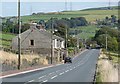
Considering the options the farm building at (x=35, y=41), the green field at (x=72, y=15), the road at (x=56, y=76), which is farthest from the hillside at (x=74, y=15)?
the road at (x=56, y=76)

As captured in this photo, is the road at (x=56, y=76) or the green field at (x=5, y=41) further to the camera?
the green field at (x=5, y=41)

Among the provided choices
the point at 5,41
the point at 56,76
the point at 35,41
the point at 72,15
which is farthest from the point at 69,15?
the point at 56,76

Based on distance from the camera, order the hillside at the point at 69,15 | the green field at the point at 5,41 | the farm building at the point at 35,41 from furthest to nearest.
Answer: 1. the hillside at the point at 69,15
2. the farm building at the point at 35,41
3. the green field at the point at 5,41

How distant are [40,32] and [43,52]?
5.88 meters

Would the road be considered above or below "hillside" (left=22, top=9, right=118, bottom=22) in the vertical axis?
below

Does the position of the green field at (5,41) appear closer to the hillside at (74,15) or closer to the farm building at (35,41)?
the farm building at (35,41)

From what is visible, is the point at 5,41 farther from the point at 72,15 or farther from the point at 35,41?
the point at 72,15

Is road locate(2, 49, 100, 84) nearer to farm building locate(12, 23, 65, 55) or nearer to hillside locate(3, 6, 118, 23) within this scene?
farm building locate(12, 23, 65, 55)

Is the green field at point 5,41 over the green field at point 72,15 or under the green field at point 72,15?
under

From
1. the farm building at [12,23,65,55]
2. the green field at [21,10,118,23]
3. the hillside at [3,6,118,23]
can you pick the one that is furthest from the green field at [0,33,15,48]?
the green field at [21,10,118,23]

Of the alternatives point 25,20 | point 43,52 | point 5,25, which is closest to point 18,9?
point 43,52

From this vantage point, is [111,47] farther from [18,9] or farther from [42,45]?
[18,9]

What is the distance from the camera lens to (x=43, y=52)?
104 m

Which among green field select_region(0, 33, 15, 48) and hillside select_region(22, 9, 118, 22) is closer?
green field select_region(0, 33, 15, 48)
